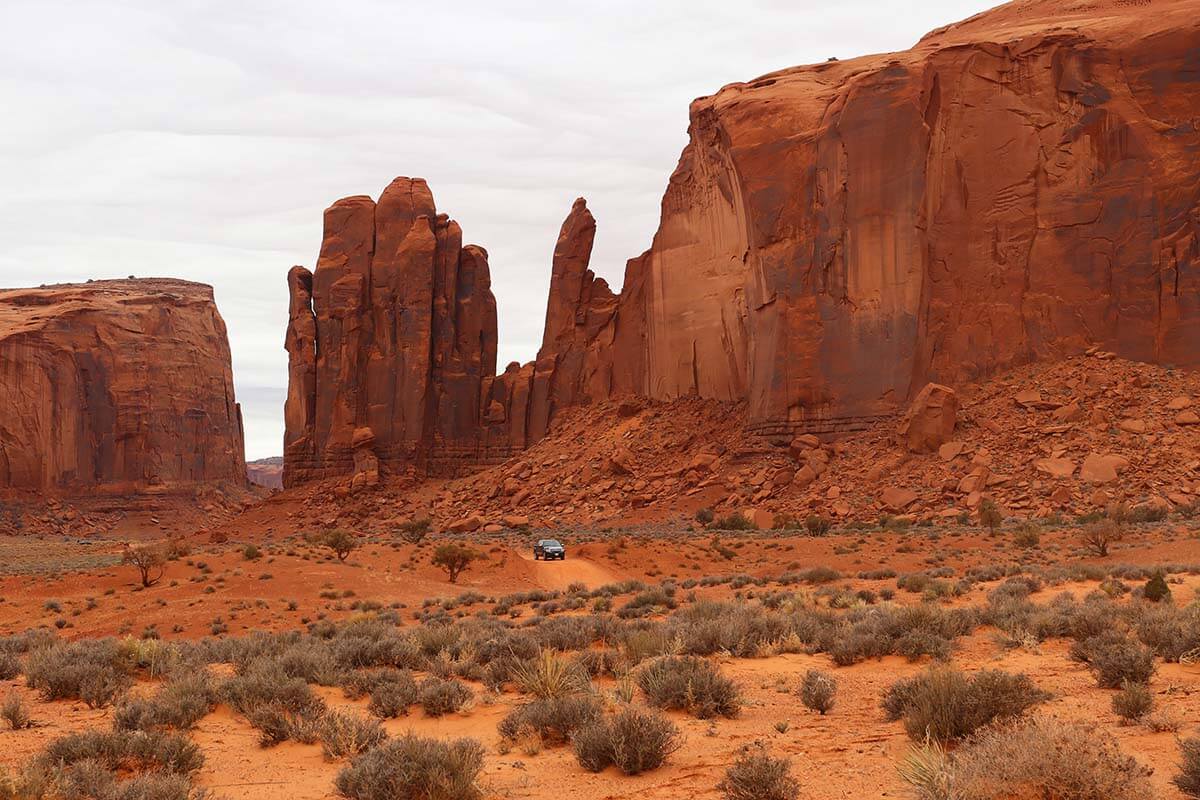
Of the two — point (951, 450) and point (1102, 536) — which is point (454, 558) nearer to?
A: point (1102, 536)

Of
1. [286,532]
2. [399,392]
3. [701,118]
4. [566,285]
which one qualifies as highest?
[701,118]

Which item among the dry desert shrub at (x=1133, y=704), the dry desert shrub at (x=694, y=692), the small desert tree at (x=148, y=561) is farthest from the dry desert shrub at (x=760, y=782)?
the small desert tree at (x=148, y=561)

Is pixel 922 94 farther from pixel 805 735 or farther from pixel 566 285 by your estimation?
pixel 805 735

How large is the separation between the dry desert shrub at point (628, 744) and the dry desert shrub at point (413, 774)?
0.98 meters

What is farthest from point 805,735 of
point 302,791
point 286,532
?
point 286,532

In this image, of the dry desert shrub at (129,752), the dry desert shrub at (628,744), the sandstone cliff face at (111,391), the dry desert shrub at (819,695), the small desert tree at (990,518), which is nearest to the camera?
the dry desert shrub at (628,744)

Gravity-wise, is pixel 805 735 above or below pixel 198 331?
below

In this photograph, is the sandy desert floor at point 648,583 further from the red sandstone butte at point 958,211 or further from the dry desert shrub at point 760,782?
the red sandstone butte at point 958,211

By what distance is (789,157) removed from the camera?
54.7 metres

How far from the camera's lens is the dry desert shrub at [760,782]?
7500mm

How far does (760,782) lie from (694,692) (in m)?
3.44

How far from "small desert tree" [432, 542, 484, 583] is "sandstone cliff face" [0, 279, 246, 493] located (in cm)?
6717

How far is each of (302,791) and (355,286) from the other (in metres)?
74.2

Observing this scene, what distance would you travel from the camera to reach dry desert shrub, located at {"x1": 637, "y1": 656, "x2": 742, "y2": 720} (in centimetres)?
1072
